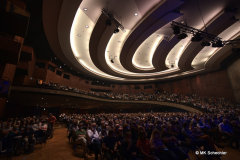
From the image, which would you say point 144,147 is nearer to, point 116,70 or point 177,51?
point 177,51

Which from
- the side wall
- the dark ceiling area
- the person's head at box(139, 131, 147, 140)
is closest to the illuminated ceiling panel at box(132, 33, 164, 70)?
the dark ceiling area

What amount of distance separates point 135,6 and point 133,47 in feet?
15.1

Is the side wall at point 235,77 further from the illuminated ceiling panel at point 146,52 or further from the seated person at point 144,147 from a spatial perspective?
the seated person at point 144,147

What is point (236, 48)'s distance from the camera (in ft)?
35.1

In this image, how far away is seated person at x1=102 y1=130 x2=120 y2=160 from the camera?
328 cm

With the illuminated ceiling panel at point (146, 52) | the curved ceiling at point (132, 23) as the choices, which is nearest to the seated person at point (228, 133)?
the curved ceiling at point (132, 23)

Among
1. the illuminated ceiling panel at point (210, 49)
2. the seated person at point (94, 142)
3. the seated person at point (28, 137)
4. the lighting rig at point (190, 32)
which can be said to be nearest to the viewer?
the seated person at point (94, 142)

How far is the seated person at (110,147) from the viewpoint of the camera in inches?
129

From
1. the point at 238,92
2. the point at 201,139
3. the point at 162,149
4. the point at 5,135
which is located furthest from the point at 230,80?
the point at 5,135

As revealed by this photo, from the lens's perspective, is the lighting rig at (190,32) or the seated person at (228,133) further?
the lighting rig at (190,32)

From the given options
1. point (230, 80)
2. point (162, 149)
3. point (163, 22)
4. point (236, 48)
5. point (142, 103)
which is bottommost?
point (162, 149)

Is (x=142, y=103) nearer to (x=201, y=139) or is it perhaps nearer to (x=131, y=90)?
(x=131, y=90)

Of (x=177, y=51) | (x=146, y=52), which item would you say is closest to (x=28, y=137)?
(x=146, y=52)

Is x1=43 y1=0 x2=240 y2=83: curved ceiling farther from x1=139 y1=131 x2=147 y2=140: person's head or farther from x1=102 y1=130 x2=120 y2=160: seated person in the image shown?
x1=139 y1=131 x2=147 y2=140: person's head
